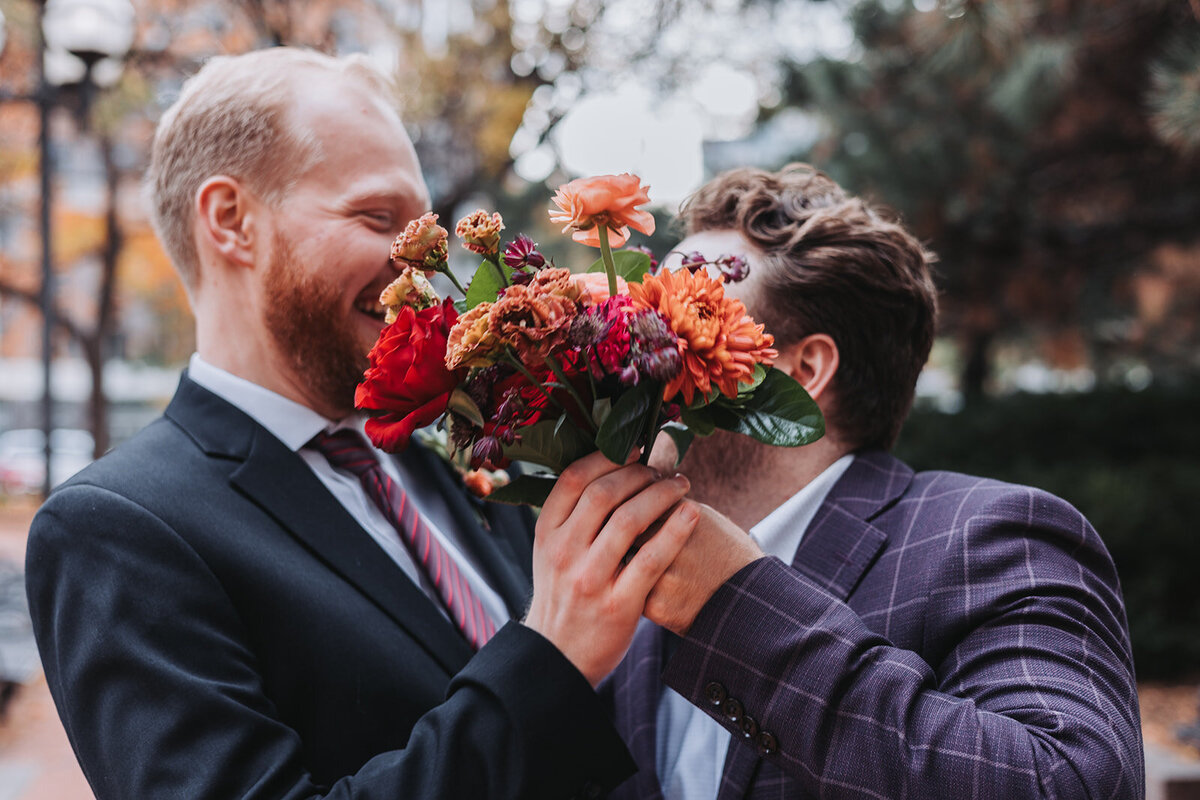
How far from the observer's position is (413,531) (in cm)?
213

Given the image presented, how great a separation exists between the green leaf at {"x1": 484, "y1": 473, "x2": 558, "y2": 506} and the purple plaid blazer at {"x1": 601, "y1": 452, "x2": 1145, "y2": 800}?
33 cm

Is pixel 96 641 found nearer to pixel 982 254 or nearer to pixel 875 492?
pixel 875 492

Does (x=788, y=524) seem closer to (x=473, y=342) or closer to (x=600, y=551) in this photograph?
(x=600, y=551)

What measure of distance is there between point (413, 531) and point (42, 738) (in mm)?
6254

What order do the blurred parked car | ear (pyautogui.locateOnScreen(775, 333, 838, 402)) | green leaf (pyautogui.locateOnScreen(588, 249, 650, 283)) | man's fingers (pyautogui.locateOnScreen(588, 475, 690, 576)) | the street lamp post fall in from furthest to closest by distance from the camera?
the blurred parked car < the street lamp post < ear (pyautogui.locateOnScreen(775, 333, 838, 402)) < green leaf (pyautogui.locateOnScreen(588, 249, 650, 283)) < man's fingers (pyautogui.locateOnScreen(588, 475, 690, 576))

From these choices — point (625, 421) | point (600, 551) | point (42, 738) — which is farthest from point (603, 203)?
point (42, 738)

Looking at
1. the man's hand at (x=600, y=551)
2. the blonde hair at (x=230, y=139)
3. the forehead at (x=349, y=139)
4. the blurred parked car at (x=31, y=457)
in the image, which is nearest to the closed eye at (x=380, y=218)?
the forehead at (x=349, y=139)

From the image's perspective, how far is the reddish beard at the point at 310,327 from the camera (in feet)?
6.89

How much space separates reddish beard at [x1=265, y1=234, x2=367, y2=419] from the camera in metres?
2.10

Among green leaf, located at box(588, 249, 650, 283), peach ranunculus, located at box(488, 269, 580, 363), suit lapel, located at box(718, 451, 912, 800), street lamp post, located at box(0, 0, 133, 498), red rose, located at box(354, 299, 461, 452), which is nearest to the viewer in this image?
peach ranunculus, located at box(488, 269, 580, 363)

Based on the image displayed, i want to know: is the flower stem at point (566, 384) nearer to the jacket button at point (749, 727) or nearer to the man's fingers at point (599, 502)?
the man's fingers at point (599, 502)

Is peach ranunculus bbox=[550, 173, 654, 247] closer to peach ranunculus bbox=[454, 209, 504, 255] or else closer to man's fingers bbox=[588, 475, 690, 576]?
peach ranunculus bbox=[454, 209, 504, 255]

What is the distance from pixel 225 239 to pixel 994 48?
11.1ft

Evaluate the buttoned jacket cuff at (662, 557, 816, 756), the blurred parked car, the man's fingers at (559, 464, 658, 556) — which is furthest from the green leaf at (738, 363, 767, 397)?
the blurred parked car
